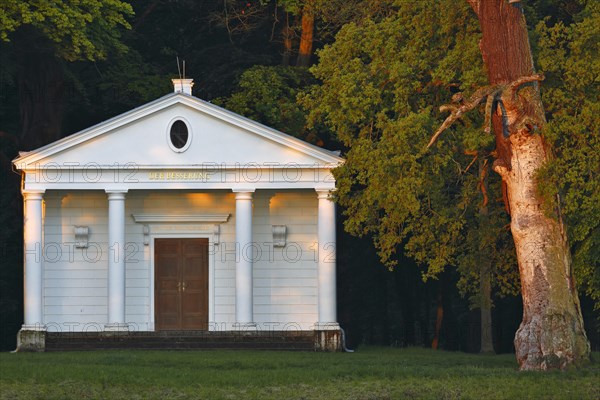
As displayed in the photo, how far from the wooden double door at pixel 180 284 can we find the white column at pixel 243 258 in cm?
217

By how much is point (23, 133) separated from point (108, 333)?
31.4 feet

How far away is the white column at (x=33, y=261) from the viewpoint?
119ft

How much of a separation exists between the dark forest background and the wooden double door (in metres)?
5.59

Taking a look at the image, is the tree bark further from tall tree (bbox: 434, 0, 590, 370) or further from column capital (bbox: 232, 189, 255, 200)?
column capital (bbox: 232, 189, 255, 200)

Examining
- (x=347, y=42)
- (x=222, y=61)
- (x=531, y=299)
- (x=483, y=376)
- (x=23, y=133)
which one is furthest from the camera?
(x=222, y=61)

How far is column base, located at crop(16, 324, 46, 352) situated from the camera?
3569 cm

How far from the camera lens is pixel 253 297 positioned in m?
37.9

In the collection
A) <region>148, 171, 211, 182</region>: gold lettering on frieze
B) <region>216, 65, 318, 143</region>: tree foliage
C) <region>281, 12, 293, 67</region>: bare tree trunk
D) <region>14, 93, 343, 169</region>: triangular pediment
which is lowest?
<region>148, 171, 211, 182</region>: gold lettering on frieze

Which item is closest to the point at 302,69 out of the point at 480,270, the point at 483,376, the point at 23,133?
the point at 23,133

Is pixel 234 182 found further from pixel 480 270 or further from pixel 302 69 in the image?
pixel 302 69

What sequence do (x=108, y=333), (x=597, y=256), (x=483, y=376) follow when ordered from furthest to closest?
(x=108, y=333) < (x=597, y=256) < (x=483, y=376)

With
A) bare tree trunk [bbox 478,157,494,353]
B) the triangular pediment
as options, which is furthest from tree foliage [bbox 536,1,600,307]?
the triangular pediment

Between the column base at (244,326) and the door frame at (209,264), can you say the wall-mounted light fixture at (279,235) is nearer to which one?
the door frame at (209,264)

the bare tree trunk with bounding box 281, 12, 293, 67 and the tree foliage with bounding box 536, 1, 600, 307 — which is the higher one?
the bare tree trunk with bounding box 281, 12, 293, 67
